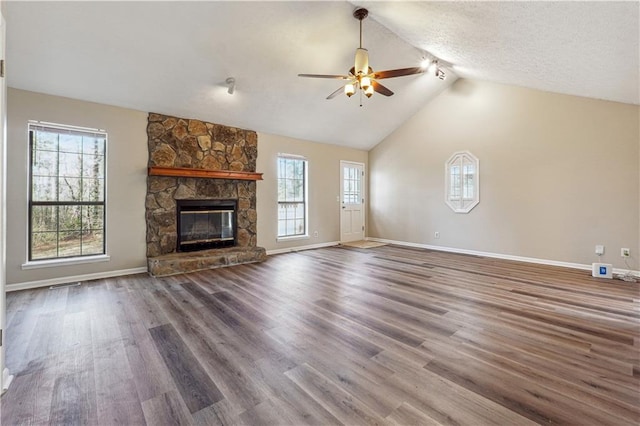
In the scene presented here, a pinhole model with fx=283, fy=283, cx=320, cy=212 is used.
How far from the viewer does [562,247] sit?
479cm

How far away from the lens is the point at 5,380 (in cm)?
171

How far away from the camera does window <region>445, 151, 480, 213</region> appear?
5812mm

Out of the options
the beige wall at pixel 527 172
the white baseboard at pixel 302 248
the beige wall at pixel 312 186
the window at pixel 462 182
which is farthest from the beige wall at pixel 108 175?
the window at pixel 462 182

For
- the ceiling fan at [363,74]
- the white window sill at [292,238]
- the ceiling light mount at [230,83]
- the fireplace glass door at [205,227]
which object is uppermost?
the ceiling light mount at [230,83]

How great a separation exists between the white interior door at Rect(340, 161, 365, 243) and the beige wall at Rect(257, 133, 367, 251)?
152 millimetres

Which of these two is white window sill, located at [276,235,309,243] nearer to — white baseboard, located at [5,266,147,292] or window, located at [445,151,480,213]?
white baseboard, located at [5,266,147,292]

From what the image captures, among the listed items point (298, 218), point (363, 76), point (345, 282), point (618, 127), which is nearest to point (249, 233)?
point (298, 218)

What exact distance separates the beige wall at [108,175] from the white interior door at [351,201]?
4.46 meters

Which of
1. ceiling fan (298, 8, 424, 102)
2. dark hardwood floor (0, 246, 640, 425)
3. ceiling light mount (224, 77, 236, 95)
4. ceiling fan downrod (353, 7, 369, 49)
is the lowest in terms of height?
dark hardwood floor (0, 246, 640, 425)

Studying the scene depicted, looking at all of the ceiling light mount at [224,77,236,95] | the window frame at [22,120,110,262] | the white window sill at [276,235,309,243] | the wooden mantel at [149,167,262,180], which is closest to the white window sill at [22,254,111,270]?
the window frame at [22,120,110,262]

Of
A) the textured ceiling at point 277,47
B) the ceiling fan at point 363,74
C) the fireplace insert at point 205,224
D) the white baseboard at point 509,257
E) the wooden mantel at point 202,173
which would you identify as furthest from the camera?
the fireplace insert at point 205,224

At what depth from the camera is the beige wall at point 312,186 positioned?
594 centimetres

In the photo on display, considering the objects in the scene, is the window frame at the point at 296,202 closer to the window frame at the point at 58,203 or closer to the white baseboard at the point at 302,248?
the white baseboard at the point at 302,248

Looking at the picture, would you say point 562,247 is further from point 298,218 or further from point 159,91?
point 159,91
